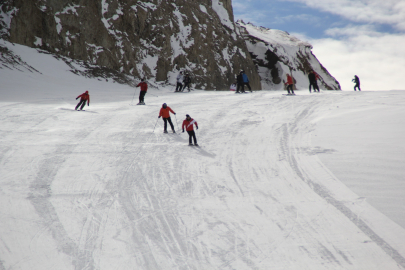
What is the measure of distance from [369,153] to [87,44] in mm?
26566

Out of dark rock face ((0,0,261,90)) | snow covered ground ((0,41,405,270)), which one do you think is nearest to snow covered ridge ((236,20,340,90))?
dark rock face ((0,0,261,90))

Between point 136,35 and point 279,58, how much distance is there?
83.0 ft

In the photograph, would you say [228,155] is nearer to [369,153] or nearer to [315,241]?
[369,153]

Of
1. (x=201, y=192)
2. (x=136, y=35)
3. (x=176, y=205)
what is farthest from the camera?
(x=136, y=35)

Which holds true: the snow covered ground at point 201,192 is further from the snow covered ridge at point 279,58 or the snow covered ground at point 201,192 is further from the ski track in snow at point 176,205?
the snow covered ridge at point 279,58

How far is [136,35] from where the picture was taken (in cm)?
3175

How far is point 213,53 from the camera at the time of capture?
37875 millimetres

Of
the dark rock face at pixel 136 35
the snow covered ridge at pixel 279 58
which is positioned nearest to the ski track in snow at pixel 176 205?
the dark rock face at pixel 136 35

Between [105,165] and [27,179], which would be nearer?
[27,179]

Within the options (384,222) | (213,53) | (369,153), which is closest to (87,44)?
(213,53)

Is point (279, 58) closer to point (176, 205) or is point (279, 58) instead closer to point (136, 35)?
point (136, 35)

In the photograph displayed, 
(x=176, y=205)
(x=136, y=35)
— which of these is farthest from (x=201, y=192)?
(x=136, y=35)

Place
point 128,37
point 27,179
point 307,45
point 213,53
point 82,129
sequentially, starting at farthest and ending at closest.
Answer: point 307,45, point 213,53, point 128,37, point 82,129, point 27,179

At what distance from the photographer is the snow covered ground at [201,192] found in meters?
4.75
